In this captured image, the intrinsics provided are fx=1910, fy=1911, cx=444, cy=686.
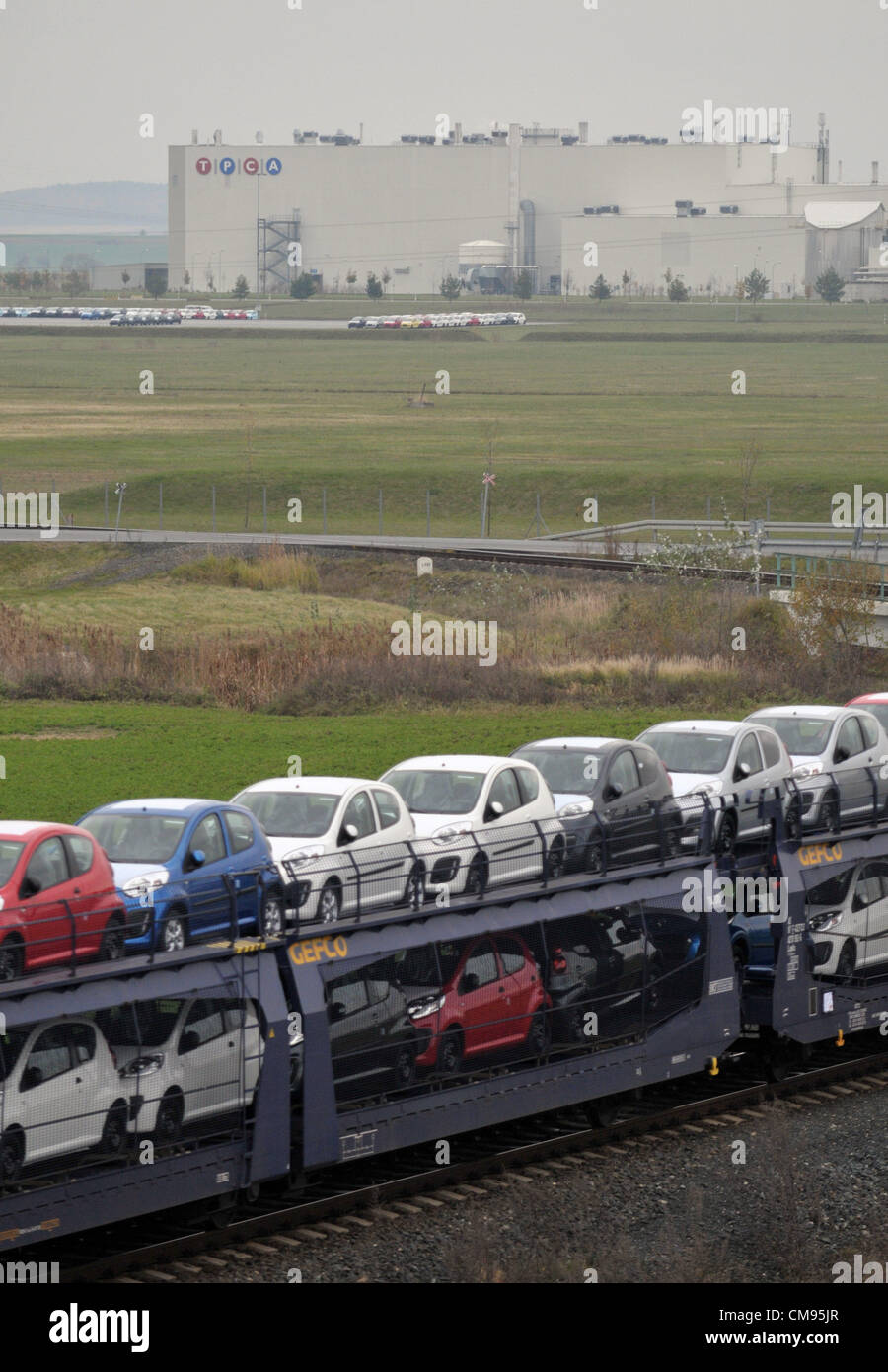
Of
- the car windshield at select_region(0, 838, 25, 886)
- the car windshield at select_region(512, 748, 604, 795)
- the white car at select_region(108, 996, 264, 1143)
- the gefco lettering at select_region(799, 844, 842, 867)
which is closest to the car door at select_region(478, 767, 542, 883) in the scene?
the car windshield at select_region(512, 748, 604, 795)

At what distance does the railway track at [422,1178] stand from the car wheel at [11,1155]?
3.73 ft

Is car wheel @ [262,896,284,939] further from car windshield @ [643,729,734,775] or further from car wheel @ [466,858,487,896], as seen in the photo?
car windshield @ [643,729,734,775]

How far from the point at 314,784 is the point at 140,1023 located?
22.5 feet

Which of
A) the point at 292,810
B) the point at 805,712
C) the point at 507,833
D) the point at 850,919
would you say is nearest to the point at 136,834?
the point at 292,810

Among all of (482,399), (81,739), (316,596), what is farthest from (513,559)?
(482,399)

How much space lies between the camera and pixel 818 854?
1952 cm

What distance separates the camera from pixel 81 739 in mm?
40625

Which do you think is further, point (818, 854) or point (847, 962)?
point (847, 962)

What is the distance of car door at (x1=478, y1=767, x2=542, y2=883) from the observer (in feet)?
57.3

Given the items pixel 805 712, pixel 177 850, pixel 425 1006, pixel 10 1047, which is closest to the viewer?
pixel 10 1047

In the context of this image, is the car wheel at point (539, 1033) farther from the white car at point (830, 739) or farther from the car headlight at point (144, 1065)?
the white car at point (830, 739)

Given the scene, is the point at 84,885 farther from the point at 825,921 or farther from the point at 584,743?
the point at 825,921

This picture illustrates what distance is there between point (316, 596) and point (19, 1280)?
1701 inches
